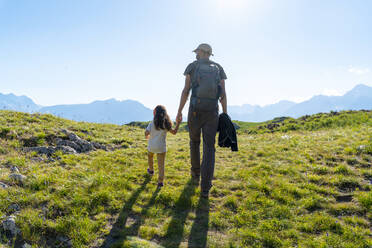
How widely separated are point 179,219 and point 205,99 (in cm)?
350

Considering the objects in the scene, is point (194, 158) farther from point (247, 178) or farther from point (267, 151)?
point (267, 151)

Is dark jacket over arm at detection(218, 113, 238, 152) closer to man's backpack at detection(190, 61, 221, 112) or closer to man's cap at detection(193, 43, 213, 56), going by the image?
man's backpack at detection(190, 61, 221, 112)

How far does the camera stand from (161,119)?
7691 millimetres

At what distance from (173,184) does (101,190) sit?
249 centimetres

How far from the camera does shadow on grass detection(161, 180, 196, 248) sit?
16.7ft

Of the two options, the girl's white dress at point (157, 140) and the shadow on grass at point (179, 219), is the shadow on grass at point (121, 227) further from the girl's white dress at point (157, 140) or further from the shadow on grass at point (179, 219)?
the girl's white dress at point (157, 140)

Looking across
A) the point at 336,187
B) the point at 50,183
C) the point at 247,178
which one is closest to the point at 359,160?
the point at 336,187

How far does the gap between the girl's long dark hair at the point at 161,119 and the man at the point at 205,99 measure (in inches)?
20.7

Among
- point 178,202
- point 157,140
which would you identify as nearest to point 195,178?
point 178,202

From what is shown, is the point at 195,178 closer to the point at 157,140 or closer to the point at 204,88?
the point at 157,140

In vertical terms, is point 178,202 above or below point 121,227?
above

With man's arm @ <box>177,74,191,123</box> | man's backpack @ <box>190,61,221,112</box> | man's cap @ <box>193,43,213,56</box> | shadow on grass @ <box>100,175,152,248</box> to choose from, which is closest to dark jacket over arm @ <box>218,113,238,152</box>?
man's backpack @ <box>190,61,221,112</box>

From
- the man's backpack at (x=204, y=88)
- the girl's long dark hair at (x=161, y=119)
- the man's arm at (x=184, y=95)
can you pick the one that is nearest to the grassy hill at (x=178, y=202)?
the girl's long dark hair at (x=161, y=119)

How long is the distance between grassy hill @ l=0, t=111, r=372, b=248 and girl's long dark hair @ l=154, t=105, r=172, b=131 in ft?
6.82
